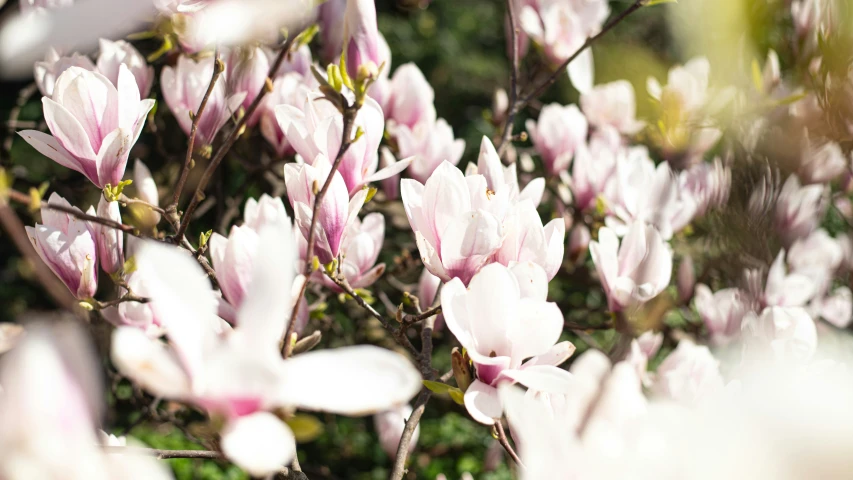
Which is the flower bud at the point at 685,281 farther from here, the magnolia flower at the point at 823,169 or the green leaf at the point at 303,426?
the green leaf at the point at 303,426

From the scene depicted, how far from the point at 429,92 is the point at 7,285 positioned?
1696mm

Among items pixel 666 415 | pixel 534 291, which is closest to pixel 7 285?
pixel 534 291

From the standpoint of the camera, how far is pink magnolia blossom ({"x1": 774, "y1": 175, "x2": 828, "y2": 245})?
131 cm

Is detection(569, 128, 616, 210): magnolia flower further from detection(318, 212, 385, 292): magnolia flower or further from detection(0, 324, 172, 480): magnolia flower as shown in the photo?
detection(0, 324, 172, 480): magnolia flower

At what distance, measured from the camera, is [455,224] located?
0.60m

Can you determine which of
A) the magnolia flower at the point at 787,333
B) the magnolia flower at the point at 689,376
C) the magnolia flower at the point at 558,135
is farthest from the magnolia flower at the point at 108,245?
the magnolia flower at the point at 558,135

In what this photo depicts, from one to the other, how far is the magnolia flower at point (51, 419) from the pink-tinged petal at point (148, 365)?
0.02 m

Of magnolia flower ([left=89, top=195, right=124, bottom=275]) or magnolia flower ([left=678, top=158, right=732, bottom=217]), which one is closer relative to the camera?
magnolia flower ([left=89, top=195, right=124, bottom=275])

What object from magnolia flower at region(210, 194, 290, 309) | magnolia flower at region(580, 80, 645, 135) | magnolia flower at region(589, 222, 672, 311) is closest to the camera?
magnolia flower at region(210, 194, 290, 309)

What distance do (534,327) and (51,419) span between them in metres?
0.34

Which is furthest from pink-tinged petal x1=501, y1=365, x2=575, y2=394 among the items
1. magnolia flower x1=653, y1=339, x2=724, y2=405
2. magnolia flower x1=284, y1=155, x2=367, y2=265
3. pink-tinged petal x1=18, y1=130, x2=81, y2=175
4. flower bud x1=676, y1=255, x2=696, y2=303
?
flower bud x1=676, y1=255, x2=696, y2=303

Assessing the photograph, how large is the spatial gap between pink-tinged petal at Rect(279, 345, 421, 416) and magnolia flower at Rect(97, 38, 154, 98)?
60 centimetres

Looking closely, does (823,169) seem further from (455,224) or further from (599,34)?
(455,224)

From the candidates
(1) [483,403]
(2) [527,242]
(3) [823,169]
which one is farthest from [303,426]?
(3) [823,169]
